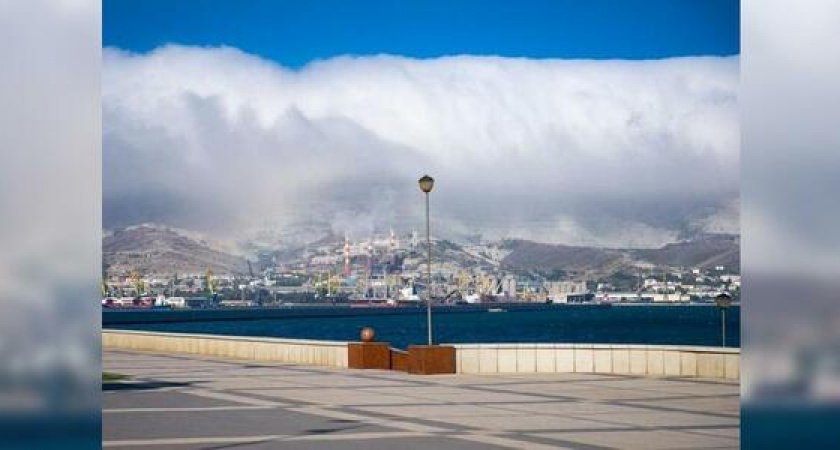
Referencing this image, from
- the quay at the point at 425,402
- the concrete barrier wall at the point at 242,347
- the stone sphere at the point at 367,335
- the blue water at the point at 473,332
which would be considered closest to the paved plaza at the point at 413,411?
the quay at the point at 425,402

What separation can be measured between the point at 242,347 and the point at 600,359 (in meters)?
10.1

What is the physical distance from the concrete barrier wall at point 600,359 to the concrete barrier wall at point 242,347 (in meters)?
3.64

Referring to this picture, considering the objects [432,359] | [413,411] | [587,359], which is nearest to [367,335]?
[432,359]

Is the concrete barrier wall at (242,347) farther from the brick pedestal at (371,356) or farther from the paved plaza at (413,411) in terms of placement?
the paved plaza at (413,411)

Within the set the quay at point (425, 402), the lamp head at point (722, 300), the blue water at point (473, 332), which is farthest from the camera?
the blue water at point (473, 332)

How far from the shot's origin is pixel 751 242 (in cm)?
794

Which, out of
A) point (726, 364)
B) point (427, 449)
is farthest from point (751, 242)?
point (726, 364)

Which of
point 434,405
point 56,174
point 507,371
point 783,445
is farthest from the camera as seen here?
point 507,371

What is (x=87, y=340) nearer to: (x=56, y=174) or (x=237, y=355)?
Result: (x=56, y=174)

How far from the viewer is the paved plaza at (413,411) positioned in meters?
13.5

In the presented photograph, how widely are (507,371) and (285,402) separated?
21.2ft

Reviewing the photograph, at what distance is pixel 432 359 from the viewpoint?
2347cm

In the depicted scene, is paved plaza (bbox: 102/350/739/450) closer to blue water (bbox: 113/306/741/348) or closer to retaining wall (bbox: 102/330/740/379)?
retaining wall (bbox: 102/330/740/379)

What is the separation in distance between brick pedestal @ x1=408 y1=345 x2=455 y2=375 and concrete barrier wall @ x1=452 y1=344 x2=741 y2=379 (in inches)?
8.9
